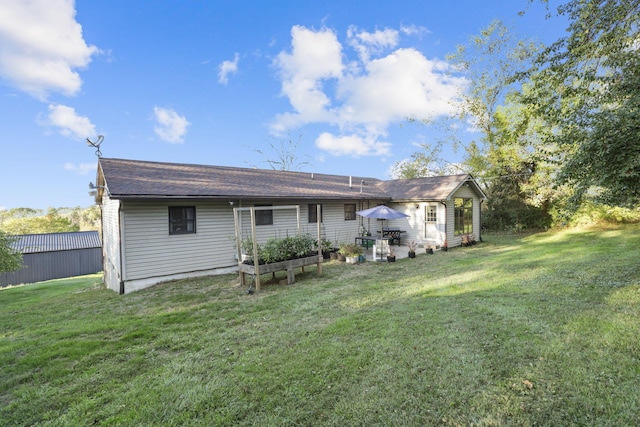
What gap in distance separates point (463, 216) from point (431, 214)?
1929 millimetres

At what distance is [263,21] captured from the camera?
1461 cm

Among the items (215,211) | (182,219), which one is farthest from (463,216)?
(182,219)

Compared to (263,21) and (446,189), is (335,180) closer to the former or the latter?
(446,189)

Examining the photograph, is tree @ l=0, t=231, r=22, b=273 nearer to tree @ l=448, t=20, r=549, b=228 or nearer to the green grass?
the green grass

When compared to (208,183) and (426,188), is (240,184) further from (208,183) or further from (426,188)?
(426,188)

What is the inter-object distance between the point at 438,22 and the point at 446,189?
1029cm

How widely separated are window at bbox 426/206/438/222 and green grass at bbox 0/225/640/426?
22.1 feet

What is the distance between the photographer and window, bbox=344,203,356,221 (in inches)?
501

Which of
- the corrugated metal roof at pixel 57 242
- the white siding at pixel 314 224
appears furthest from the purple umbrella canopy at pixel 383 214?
the corrugated metal roof at pixel 57 242

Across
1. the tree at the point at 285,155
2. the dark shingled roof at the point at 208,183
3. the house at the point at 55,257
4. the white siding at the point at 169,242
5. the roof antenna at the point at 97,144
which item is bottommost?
the house at the point at 55,257

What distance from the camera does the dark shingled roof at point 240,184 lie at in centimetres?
766

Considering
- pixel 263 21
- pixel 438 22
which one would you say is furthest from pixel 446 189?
pixel 263 21

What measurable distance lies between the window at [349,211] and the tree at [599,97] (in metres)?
7.76

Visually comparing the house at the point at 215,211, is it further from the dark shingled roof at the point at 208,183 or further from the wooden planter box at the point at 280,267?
the wooden planter box at the point at 280,267
